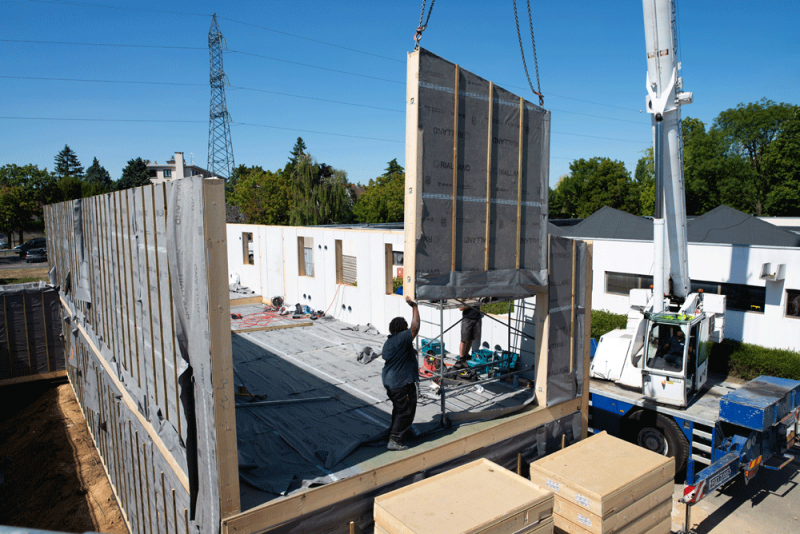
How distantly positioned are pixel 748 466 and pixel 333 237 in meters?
10.5

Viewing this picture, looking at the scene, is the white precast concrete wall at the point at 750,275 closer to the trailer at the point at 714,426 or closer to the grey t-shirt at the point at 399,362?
the trailer at the point at 714,426

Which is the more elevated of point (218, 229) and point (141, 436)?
point (218, 229)

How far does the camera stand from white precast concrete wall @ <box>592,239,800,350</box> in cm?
1213

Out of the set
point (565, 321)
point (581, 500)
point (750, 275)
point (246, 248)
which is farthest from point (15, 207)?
point (750, 275)

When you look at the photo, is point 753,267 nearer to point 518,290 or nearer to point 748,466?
point 748,466

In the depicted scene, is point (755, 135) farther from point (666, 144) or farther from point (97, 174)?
point (97, 174)

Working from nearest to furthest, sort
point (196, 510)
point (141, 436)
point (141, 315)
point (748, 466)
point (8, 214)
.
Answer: point (196, 510) → point (141, 315) → point (141, 436) → point (748, 466) → point (8, 214)

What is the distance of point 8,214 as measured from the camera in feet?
141

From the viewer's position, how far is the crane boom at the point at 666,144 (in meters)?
8.26

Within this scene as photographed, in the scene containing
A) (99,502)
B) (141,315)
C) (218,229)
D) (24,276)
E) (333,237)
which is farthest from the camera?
(24,276)

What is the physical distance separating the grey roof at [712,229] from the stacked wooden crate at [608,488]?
36.5 feet

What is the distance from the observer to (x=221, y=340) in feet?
13.9

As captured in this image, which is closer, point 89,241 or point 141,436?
point 141,436

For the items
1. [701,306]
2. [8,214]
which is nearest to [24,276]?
[8,214]
